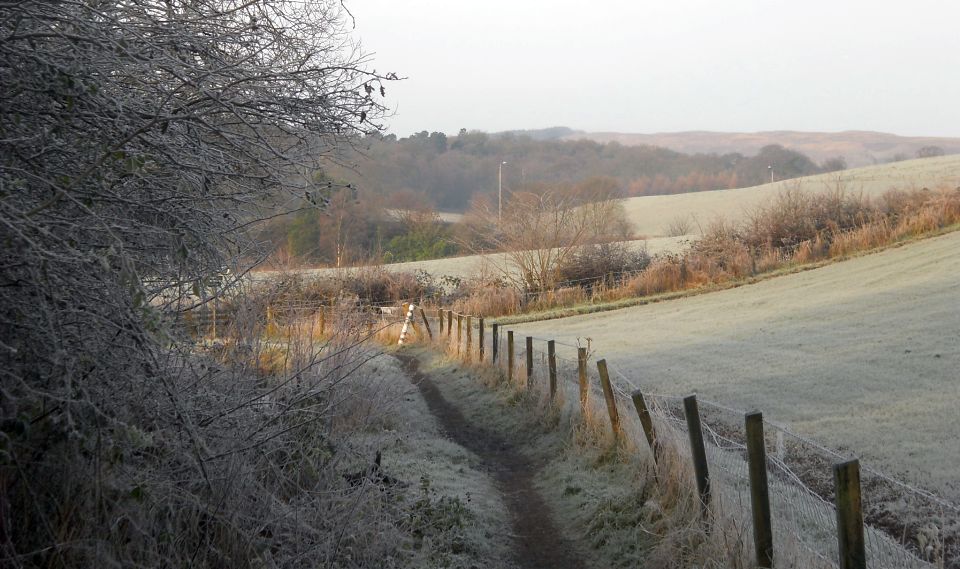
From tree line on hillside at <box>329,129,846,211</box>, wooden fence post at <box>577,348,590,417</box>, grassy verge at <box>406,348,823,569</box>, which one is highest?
tree line on hillside at <box>329,129,846,211</box>

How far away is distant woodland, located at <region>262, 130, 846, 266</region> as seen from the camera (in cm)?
992

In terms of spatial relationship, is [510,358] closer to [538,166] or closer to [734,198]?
[734,198]

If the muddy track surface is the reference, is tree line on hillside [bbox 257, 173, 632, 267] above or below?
above

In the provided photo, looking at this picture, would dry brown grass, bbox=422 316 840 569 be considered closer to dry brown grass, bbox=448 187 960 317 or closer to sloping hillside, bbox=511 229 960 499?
sloping hillside, bbox=511 229 960 499

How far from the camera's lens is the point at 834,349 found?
2058 cm

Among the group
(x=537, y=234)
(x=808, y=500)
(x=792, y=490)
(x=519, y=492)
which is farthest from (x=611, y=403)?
(x=537, y=234)

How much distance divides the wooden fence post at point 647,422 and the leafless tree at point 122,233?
340 centimetres

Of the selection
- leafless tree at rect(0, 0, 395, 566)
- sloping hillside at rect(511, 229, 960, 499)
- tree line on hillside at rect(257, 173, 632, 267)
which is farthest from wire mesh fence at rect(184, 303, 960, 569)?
tree line on hillside at rect(257, 173, 632, 267)

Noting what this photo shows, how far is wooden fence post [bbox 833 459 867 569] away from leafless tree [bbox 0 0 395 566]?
9.92ft

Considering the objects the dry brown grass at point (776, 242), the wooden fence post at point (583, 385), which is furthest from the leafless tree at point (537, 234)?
the wooden fence post at point (583, 385)

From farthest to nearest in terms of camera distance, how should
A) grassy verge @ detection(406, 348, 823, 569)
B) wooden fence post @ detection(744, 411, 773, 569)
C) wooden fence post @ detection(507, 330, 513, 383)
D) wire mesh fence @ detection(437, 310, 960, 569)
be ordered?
wooden fence post @ detection(507, 330, 513, 383) < wire mesh fence @ detection(437, 310, 960, 569) < grassy verge @ detection(406, 348, 823, 569) < wooden fence post @ detection(744, 411, 773, 569)

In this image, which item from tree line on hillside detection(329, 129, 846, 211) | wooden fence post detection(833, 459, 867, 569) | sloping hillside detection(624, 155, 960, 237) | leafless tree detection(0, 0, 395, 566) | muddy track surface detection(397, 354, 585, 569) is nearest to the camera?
leafless tree detection(0, 0, 395, 566)

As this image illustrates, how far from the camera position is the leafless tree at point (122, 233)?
3.53 m

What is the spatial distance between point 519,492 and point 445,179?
45.5m
